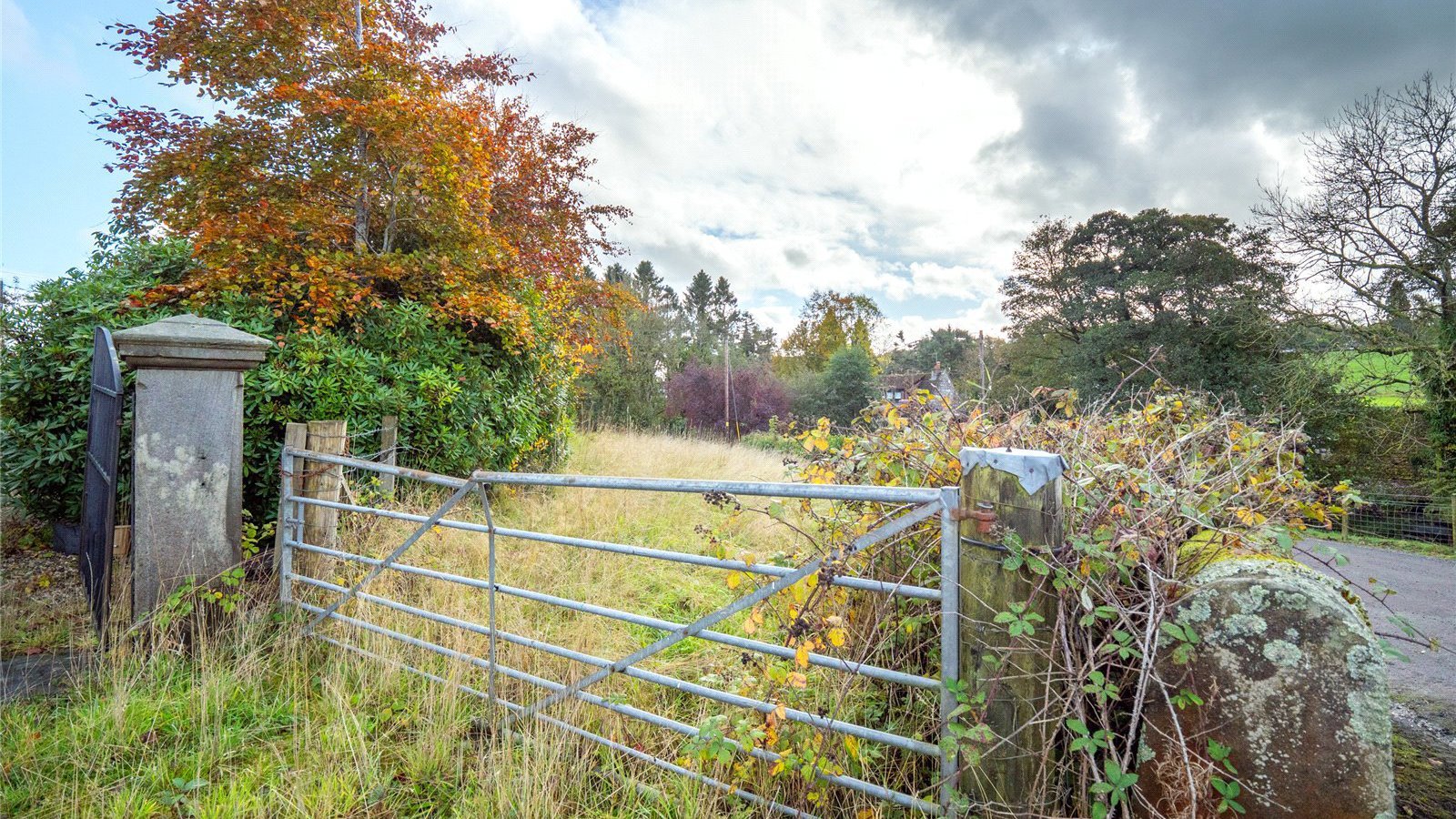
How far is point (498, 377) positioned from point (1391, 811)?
6.29 meters

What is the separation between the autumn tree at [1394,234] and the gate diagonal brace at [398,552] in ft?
55.8

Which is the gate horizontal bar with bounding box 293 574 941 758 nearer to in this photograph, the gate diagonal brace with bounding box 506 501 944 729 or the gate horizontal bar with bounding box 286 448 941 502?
the gate diagonal brace with bounding box 506 501 944 729

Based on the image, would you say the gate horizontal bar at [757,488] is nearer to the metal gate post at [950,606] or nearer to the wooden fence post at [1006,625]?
the metal gate post at [950,606]

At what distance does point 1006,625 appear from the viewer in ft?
5.33

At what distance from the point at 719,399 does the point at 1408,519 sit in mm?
18902

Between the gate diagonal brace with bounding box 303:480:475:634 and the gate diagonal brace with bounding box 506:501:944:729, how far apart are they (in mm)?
946

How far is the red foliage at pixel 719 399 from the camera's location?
76.5ft

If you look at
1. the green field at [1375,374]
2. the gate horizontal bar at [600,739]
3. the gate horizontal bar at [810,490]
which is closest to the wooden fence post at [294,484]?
the gate horizontal bar at [600,739]

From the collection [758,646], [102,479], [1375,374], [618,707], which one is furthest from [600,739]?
[1375,374]

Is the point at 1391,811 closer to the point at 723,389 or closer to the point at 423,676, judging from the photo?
the point at 423,676

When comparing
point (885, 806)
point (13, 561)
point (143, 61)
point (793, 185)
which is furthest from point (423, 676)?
point (793, 185)

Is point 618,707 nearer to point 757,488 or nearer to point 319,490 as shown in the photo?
point 757,488

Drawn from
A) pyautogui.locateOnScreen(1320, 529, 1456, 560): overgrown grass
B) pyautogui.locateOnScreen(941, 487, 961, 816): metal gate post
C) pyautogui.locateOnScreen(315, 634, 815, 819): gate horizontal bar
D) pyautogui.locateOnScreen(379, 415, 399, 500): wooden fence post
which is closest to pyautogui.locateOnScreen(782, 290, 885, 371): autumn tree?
pyautogui.locateOnScreen(1320, 529, 1456, 560): overgrown grass

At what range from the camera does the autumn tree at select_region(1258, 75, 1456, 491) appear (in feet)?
38.2
